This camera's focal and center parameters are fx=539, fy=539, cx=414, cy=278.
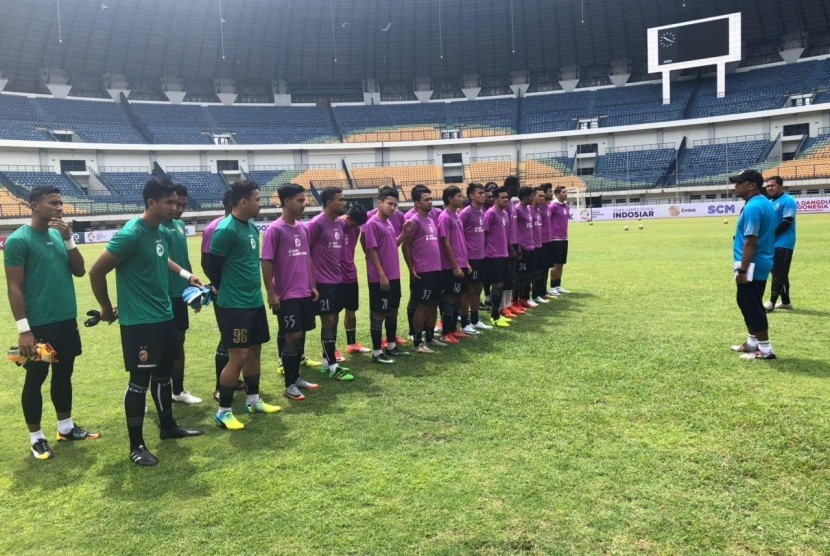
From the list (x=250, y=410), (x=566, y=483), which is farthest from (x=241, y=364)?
(x=566, y=483)

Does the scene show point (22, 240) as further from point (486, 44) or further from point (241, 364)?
point (486, 44)

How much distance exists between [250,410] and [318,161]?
Result: 57646 mm

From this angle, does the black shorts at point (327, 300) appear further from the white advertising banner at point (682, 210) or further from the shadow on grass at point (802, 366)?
the white advertising banner at point (682, 210)

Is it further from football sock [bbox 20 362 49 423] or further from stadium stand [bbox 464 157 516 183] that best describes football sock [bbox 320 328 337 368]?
stadium stand [bbox 464 157 516 183]

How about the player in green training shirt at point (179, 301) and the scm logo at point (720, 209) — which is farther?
the scm logo at point (720, 209)

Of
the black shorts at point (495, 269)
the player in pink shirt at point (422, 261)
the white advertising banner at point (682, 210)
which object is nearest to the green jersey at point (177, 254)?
the player in pink shirt at point (422, 261)

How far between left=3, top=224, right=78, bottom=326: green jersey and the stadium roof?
60.6 meters

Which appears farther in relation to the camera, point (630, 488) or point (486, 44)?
point (486, 44)

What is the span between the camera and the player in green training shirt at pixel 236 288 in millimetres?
5031

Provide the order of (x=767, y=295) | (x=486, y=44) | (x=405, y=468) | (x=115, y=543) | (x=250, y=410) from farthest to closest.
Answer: (x=486, y=44) < (x=767, y=295) < (x=250, y=410) < (x=405, y=468) < (x=115, y=543)

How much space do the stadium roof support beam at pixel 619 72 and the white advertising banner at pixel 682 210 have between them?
25.2 meters

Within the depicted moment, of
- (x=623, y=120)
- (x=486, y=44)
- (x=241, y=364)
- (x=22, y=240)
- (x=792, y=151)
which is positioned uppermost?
(x=486, y=44)

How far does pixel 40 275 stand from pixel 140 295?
978mm

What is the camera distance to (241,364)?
511cm
